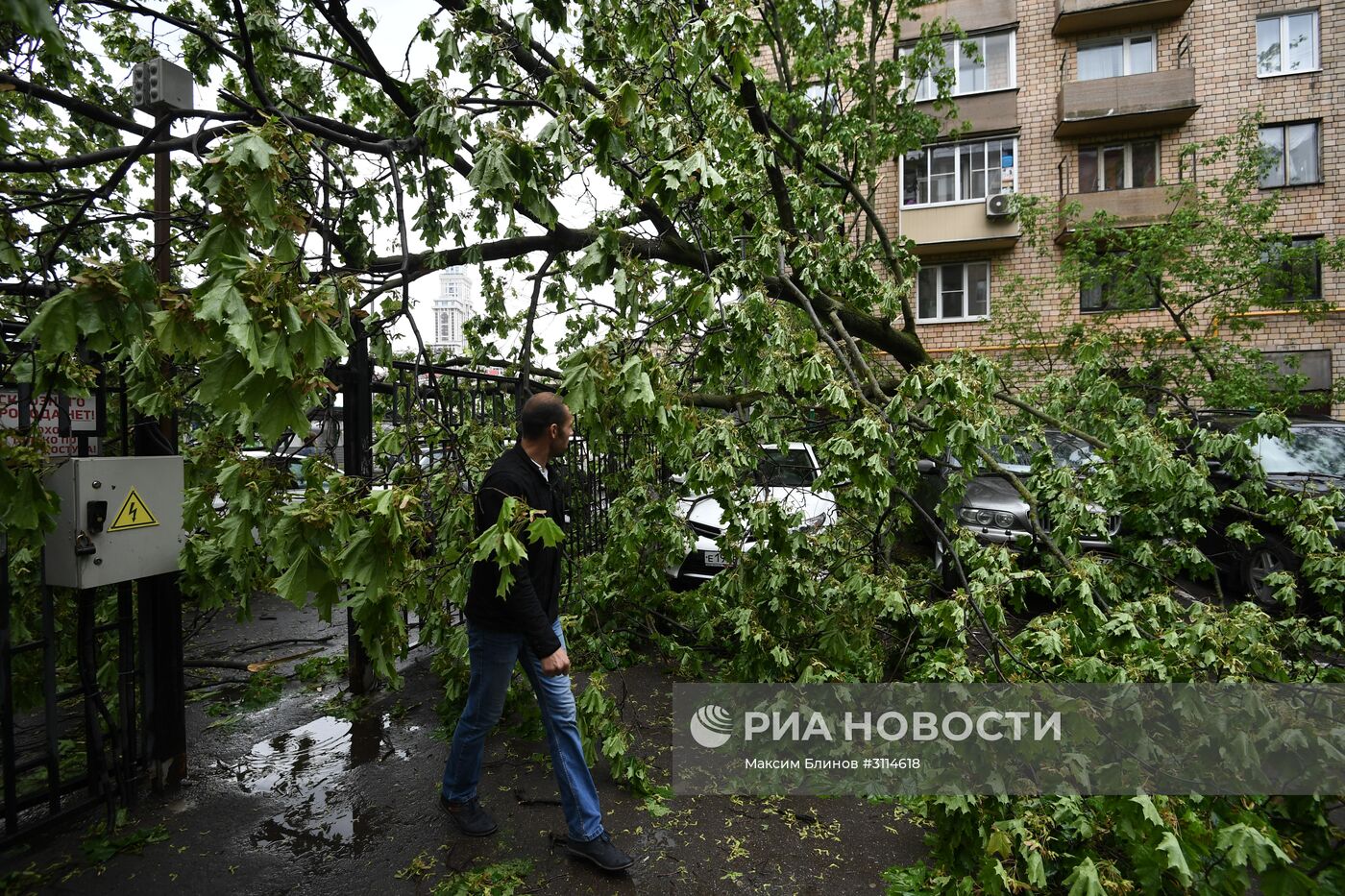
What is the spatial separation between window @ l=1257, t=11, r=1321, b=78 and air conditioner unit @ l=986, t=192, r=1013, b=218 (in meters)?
7.02

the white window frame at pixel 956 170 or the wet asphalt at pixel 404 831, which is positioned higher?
the white window frame at pixel 956 170

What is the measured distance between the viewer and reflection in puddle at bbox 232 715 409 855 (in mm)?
3512

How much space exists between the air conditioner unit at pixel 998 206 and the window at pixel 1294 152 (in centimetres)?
629

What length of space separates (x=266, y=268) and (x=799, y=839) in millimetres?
3436

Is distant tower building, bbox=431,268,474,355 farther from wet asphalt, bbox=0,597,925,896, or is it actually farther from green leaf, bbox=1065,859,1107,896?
green leaf, bbox=1065,859,1107,896

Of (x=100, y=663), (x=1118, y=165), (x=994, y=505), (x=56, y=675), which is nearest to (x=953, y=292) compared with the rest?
(x=1118, y=165)

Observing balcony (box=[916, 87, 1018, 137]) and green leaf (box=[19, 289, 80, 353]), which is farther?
balcony (box=[916, 87, 1018, 137])

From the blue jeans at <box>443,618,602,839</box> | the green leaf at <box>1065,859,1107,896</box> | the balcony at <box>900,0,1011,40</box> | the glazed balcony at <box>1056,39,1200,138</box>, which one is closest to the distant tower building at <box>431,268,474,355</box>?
the blue jeans at <box>443,618,602,839</box>

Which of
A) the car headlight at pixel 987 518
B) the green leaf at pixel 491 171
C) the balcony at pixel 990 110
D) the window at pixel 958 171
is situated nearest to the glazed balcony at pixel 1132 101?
the balcony at pixel 990 110

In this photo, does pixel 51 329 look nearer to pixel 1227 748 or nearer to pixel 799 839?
pixel 799 839

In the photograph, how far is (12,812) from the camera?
3248 mm

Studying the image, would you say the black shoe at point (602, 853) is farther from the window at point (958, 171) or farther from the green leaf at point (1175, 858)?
the window at point (958, 171)

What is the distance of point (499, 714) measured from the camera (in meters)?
3.36

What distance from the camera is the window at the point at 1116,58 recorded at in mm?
18766
